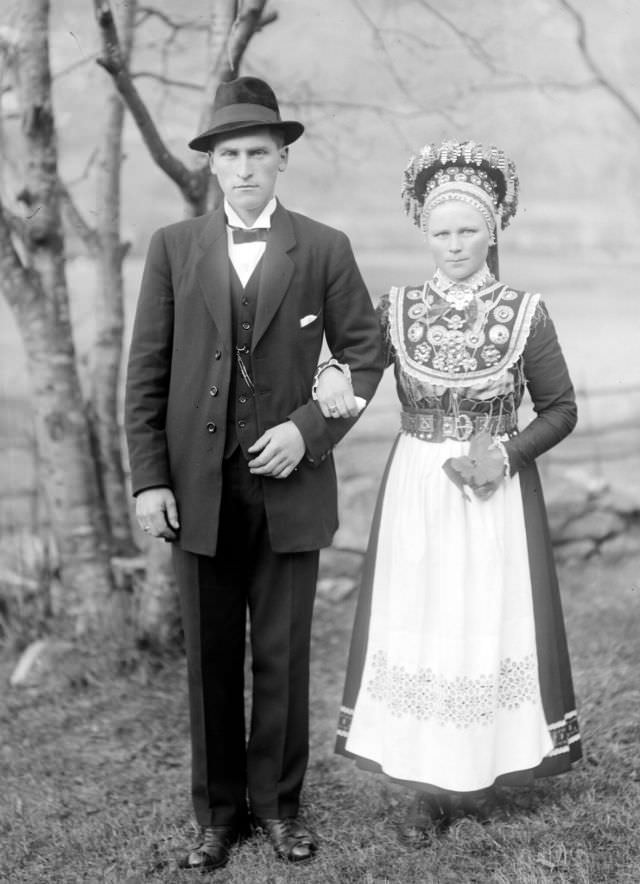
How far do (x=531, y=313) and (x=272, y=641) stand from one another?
43.3 inches

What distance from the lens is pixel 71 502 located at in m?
4.30

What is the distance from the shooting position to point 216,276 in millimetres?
2531

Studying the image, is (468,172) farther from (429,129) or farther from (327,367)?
(429,129)

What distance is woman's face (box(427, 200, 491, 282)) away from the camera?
264cm

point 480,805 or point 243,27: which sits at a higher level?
point 243,27

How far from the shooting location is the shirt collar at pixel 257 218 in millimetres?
2586

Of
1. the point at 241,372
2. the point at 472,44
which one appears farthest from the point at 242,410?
the point at 472,44

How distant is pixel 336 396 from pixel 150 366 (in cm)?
48

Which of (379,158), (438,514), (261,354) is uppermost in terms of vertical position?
(379,158)

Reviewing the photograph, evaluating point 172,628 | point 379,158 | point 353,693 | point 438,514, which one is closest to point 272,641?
point 353,693

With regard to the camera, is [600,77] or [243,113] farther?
[600,77]

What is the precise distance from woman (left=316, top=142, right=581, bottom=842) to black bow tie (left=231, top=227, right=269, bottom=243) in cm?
43

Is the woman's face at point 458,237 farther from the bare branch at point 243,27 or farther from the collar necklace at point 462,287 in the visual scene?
the bare branch at point 243,27

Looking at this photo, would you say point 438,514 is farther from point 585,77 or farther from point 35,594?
point 585,77
